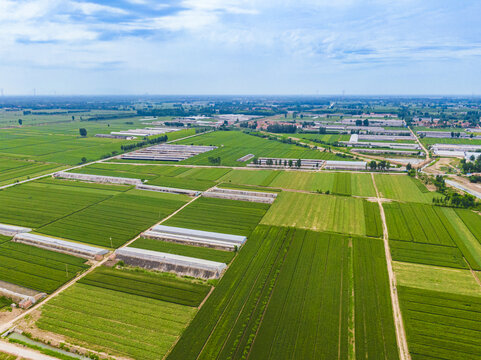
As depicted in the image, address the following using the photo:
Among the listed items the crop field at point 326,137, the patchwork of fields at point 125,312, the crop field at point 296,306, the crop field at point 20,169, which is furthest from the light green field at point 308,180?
the crop field at point 326,137

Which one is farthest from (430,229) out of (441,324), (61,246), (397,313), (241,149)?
(241,149)

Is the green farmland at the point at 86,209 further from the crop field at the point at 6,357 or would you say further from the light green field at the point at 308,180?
the light green field at the point at 308,180

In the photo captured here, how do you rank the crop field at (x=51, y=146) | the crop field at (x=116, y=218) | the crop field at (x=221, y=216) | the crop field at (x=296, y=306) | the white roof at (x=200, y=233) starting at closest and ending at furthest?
the crop field at (x=296, y=306)
the white roof at (x=200, y=233)
the crop field at (x=116, y=218)
the crop field at (x=221, y=216)
the crop field at (x=51, y=146)

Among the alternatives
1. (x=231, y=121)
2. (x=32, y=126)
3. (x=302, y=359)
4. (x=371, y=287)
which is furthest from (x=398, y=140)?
(x=32, y=126)

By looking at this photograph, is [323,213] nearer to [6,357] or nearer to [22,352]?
[22,352]

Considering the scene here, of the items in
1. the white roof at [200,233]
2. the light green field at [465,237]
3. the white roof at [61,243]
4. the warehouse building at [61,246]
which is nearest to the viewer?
the warehouse building at [61,246]

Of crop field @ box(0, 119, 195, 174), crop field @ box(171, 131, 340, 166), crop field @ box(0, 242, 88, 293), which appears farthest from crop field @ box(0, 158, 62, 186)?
crop field @ box(0, 242, 88, 293)

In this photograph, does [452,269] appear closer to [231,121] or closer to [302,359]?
[302,359]
